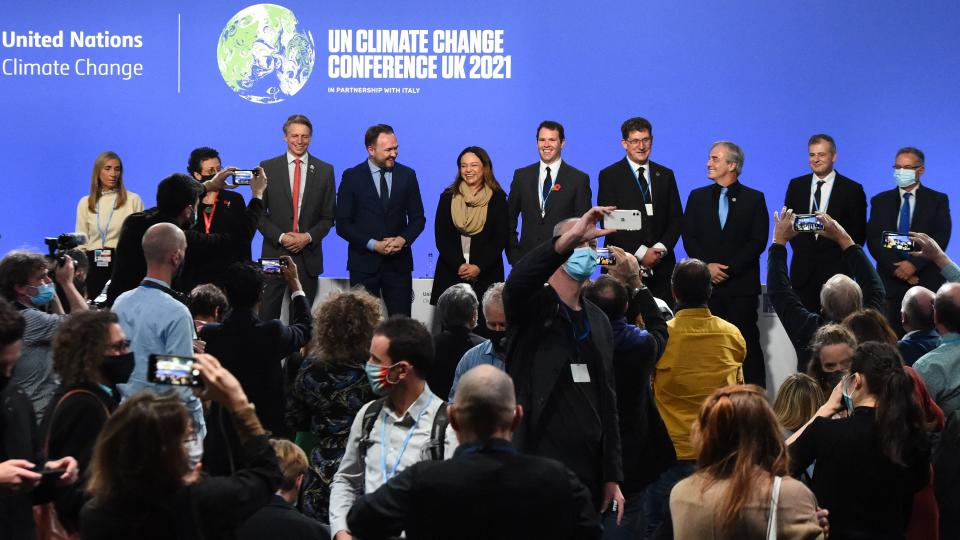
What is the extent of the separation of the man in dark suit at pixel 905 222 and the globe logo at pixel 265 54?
4828 millimetres

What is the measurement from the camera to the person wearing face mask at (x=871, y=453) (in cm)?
403

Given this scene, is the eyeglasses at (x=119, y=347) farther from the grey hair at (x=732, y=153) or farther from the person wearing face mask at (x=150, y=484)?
the grey hair at (x=732, y=153)

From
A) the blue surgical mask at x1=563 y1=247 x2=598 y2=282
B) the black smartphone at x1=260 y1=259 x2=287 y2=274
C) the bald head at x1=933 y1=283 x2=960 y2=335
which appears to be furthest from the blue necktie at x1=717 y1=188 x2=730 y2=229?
the blue surgical mask at x1=563 y1=247 x2=598 y2=282

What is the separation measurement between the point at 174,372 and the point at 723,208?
20.4 feet

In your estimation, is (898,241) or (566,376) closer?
(566,376)

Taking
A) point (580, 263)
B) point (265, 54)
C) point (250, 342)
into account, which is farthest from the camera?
point (265, 54)

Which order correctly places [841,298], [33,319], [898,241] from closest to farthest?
1. [33,319]
2. [841,298]
3. [898,241]

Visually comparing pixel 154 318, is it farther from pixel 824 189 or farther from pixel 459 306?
pixel 824 189

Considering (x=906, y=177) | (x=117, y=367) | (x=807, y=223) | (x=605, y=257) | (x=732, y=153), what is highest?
(x=732, y=153)

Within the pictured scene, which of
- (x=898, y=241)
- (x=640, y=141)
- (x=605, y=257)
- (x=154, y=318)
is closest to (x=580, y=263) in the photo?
(x=154, y=318)

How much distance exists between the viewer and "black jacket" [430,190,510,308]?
881 cm

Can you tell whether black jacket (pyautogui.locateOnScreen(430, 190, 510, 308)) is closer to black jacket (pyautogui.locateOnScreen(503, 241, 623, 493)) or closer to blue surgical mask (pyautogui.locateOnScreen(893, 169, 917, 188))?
blue surgical mask (pyautogui.locateOnScreen(893, 169, 917, 188))

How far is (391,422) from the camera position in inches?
153

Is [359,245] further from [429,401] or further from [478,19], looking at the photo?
[429,401]
